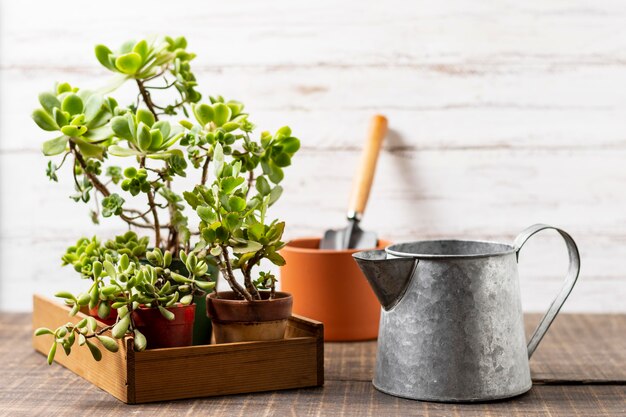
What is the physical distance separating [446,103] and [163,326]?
0.67m

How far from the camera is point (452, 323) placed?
0.80 m

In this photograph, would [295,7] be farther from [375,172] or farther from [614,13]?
[614,13]

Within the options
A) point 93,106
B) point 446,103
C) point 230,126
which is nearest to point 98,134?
point 93,106

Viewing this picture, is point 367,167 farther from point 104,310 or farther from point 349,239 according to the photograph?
point 104,310

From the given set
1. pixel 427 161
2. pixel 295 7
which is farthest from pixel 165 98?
pixel 427 161

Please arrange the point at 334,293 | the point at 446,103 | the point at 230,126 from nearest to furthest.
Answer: the point at 230,126 → the point at 334,293 → the point at 446,103

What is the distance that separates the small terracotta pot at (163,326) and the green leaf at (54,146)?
17cm

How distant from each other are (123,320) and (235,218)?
0.44 ft

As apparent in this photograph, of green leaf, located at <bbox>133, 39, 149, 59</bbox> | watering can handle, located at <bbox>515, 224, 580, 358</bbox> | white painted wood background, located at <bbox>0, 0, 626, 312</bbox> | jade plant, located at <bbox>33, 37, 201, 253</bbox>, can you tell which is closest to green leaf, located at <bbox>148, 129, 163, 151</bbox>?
jade plant, located at <bbox>33, 37, 201, 253</bbox>

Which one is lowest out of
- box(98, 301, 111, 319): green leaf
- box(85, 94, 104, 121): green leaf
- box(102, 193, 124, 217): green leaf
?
box(98, 301, 111, 319): green leaf

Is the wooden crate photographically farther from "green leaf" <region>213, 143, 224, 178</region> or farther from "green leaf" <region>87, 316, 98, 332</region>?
"green leaf" <region>213, 143, 224, 178</region>

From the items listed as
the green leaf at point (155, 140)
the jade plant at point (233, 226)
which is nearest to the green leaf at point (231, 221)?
the jade plant at point (233, 226)

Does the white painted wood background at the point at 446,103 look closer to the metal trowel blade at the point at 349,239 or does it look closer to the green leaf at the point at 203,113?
the metal trowel blade at the point at 349,239

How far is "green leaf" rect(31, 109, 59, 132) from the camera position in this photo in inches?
33.0
